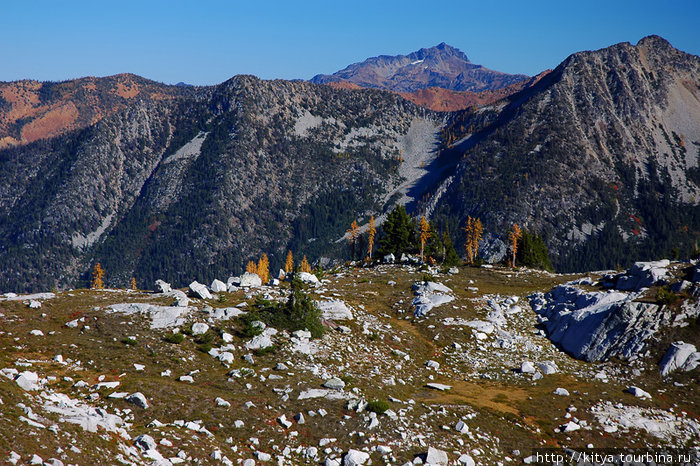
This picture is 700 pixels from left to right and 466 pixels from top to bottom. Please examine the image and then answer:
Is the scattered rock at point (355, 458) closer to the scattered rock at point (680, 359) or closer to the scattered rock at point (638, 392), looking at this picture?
the scattered rock at point (638, 392)

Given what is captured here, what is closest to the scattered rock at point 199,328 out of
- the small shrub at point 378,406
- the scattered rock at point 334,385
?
the scattered rock at point 334,385

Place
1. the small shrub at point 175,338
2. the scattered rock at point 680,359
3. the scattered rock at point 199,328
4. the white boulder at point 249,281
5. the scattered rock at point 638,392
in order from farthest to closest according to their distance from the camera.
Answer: the white boulder at point 249,281 → the scattered rock at point 680,359 → the scattered rock at point 199,328 → the small shrub at point 175,338 → the scattered rock at point 638,392

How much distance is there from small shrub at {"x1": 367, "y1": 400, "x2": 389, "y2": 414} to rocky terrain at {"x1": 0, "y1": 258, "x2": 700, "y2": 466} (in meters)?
0.13

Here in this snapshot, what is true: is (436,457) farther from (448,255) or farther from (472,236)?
(472,236)

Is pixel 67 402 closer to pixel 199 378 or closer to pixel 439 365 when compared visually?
pixel 199 378

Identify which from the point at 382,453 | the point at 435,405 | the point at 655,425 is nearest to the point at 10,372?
the point at 382,453

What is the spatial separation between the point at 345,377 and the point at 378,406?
20.3 feet

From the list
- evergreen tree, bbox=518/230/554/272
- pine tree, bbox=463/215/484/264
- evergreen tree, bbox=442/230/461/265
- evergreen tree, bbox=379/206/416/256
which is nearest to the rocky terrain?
evergreen tree, bbox=442/230/461/265

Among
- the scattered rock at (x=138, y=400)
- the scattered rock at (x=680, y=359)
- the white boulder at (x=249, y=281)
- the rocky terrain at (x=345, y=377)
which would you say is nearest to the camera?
the rocky terrain at (x=345, y=377)

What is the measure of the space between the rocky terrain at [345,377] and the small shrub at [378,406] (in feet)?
0.44

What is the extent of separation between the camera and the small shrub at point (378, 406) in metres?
26.4

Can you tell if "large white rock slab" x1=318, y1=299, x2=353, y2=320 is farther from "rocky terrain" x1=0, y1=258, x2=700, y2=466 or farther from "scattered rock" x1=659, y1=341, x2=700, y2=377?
"scattered rock" x1=659, y1=341, x2=700, y2=377

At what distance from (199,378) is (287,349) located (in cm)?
827

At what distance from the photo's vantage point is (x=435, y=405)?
96.6 feet
